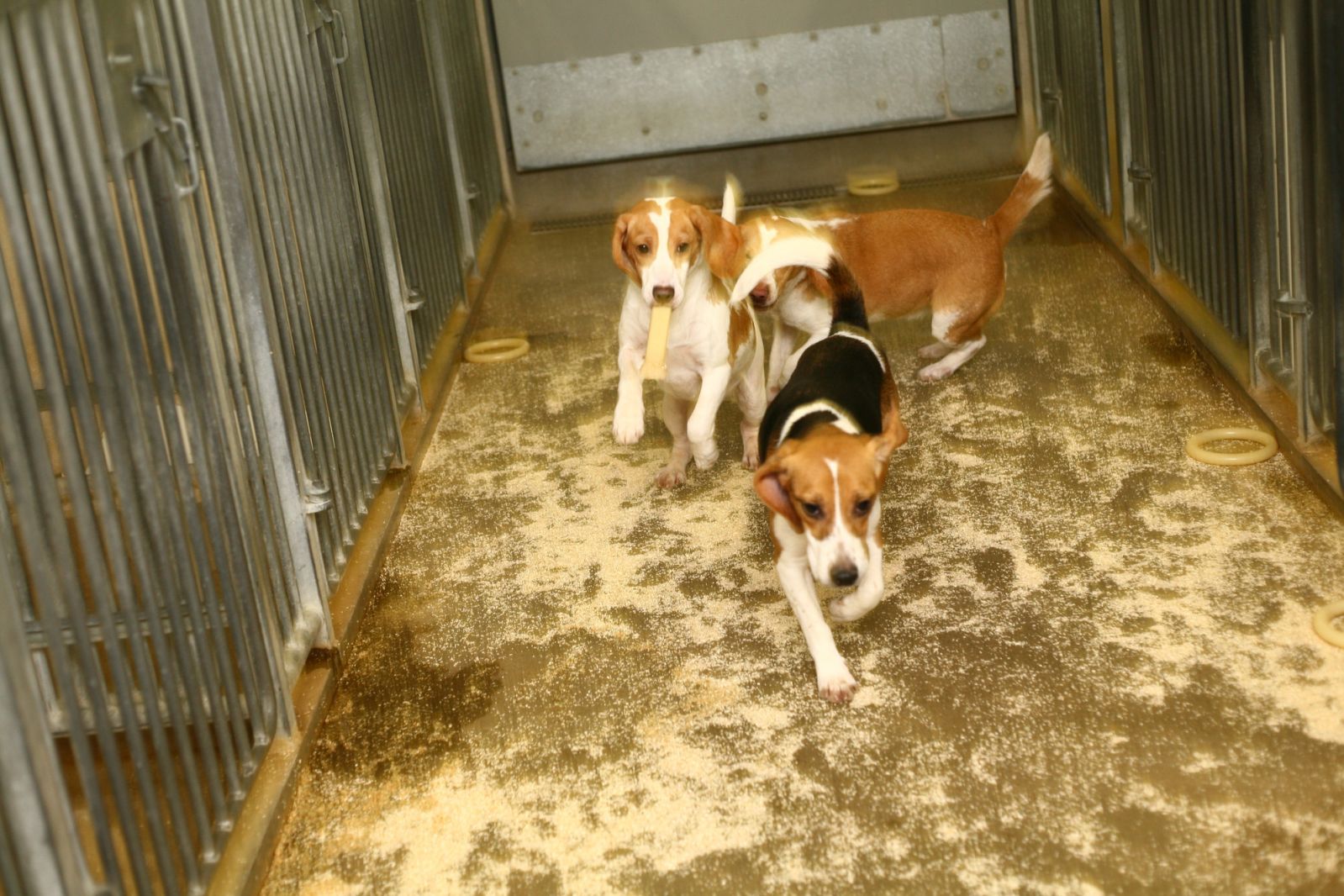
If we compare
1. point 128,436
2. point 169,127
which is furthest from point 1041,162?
point 128,436

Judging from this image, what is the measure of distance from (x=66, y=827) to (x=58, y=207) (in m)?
0.98

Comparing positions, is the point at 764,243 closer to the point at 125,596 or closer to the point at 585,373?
the point at 585,373

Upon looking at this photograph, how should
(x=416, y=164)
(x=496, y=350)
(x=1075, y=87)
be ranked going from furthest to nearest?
(x=1075, y=87)
(x=496, y=350)
(x=416, y=164)

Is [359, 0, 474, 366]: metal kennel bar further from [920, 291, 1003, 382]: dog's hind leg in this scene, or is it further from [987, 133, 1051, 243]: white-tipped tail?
[987, 133, 1051, 243]: white-tipped tail

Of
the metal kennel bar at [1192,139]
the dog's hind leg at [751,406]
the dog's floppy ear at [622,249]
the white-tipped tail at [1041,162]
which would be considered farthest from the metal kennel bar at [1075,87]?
the dog's floppy ear at [622,249]

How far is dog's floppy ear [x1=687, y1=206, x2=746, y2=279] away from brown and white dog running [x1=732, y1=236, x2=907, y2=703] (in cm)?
22

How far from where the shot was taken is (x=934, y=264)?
192 inches

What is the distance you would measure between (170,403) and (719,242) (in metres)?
1.83

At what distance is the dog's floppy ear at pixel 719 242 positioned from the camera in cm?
402

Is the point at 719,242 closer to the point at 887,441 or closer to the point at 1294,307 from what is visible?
the point at 887,441

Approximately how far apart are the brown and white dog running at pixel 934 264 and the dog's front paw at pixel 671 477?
20.7 inches

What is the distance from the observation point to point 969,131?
299 inches

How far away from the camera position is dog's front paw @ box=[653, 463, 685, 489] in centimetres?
440

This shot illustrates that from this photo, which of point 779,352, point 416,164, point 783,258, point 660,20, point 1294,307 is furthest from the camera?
point 660,20
